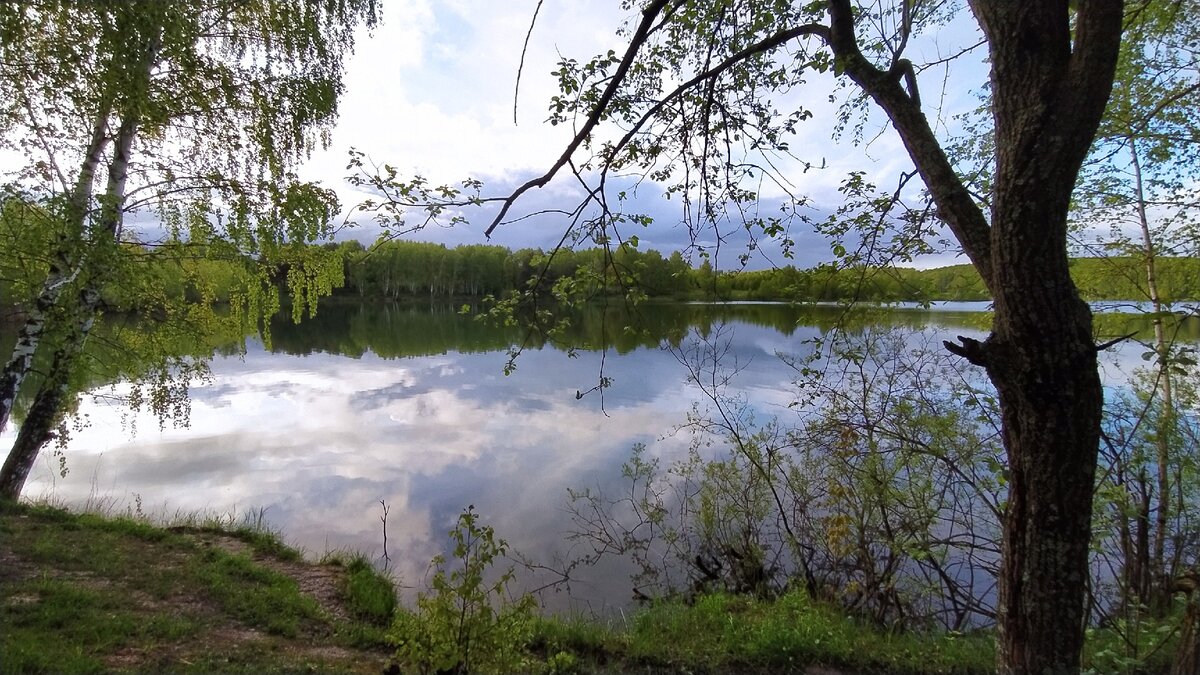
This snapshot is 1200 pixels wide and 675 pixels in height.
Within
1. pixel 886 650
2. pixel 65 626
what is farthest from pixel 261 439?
pixel 886 650

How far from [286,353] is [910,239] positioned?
1096 inches

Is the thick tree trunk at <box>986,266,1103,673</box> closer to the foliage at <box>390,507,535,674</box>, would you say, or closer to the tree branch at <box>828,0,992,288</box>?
the tree branch at <box>828,0,992,288</box>

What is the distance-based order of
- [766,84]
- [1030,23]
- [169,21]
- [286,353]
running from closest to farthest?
1. [1030,23]
2. [766,84]
3. [169,21]
4. [286,353]

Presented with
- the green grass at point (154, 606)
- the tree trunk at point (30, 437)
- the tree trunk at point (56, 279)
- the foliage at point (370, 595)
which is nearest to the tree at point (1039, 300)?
the green grass at point (154, 606)

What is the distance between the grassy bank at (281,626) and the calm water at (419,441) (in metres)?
1.46

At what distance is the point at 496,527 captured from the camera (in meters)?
7.71

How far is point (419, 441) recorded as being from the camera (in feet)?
38.2

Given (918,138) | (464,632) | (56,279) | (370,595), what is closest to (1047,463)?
(918,138)

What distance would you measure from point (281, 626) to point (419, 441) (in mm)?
7719

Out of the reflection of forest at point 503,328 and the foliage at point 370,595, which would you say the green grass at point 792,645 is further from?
the reflection of forest at point 503,328

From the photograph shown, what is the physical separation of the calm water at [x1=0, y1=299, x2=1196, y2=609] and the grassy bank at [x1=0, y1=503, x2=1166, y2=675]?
1.46 metres

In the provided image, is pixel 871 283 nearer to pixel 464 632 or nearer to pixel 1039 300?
pixel 1039 300

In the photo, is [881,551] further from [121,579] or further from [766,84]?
[121,579]

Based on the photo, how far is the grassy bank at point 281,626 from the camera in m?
3.28
